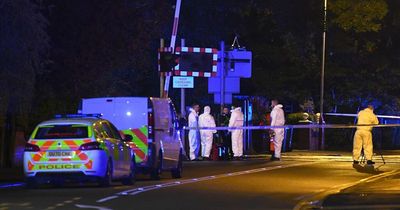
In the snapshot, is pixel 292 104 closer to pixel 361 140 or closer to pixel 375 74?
pixel 375 74

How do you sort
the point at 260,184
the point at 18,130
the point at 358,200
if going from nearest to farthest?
the point at 358,200, the point at 260,184, the point at 18,130

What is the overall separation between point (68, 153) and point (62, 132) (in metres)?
0.60

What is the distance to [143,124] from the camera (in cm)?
1958

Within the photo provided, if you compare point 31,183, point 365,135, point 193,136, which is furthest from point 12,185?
point 193,136

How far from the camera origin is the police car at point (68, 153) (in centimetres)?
1700

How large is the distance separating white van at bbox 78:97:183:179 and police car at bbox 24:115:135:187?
206cm

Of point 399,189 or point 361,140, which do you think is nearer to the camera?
point 399,189

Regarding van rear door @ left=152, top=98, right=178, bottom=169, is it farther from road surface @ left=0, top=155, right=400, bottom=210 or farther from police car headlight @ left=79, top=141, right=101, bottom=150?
police car headlight @ left=79, top=141, right=101, bottom=150

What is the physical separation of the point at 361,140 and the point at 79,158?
910 centimetres

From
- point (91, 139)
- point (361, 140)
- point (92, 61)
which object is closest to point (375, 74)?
point (361, 140)

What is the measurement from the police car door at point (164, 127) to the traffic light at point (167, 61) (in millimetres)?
4875

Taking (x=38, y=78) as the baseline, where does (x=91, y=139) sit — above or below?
below

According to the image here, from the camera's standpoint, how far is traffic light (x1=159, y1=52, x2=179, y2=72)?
26.0 m

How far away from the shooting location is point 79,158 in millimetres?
17000
